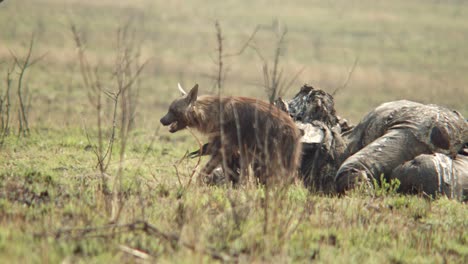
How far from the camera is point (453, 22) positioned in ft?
134

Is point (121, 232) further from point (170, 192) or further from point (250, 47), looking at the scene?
point (250, 47)

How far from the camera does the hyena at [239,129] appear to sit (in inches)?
332

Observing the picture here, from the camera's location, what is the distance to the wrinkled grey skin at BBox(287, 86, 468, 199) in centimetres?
801

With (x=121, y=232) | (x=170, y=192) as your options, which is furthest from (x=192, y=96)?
(x=121, y=232)

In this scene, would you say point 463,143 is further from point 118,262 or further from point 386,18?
point 386,18

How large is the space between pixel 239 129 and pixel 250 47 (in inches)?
620

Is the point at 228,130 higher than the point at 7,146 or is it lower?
higher

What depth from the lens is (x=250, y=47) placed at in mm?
23828

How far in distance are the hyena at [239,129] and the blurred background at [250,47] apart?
21.6ft

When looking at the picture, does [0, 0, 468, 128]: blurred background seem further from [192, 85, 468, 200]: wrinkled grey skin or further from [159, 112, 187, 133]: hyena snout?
[192, 85, 468, 200]: wrinkled grey skin

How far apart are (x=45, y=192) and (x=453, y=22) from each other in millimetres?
38001

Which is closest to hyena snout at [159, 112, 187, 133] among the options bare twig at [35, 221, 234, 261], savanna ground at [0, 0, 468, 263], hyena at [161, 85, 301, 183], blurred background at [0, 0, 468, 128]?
hyena at [161, 85, 301, 183]

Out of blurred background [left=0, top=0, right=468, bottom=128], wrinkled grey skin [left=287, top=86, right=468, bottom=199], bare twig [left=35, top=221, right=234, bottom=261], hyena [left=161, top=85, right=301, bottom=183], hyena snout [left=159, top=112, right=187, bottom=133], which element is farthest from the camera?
blurred background [left=0, top=0, right=468, bottom=128]

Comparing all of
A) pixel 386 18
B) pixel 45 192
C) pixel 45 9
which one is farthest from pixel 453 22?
pixel 45 192
